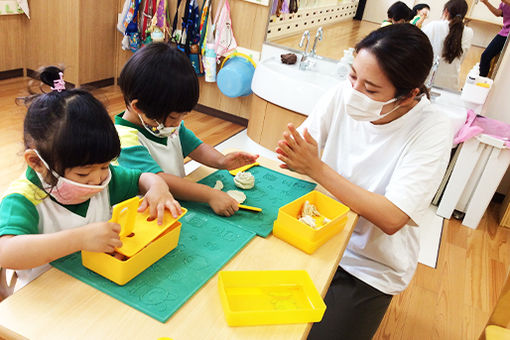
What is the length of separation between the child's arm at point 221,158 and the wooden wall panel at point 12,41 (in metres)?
3.27

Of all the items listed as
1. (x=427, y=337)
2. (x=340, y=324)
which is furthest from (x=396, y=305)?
(x=340, y=324)

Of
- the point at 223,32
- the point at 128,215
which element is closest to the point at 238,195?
the point at 128,215

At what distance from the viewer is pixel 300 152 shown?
119 centimetres

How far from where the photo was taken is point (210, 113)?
12.8ft

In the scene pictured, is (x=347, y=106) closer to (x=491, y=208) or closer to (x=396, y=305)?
(x=396, y=305)

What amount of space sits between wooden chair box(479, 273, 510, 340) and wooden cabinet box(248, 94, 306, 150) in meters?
1.62

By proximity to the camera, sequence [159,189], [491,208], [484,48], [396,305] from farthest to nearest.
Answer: [491,208]
[484,48]
[396,305]
[159,189]

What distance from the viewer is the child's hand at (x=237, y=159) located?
1.35 meters

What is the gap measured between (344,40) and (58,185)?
2.54m

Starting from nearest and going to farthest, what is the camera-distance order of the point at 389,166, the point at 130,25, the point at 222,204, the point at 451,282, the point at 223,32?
the point at 222,204, the point at 389,166, the point at 451,282, the point at 223,32, the point at 130,25

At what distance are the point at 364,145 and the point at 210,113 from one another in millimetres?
2715

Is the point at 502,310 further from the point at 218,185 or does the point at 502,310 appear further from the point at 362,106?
the point at 218,185

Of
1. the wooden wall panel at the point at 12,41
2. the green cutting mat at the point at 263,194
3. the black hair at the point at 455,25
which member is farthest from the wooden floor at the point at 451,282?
Result: the black hair at the point at 455,25

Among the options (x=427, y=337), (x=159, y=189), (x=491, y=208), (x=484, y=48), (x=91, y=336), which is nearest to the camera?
(x=91, y=336)
